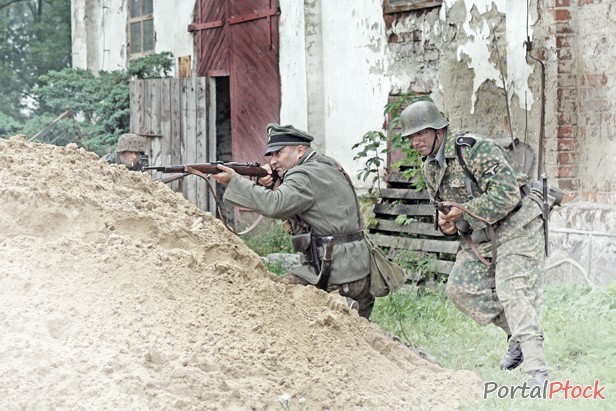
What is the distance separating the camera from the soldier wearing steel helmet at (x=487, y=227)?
6090mm

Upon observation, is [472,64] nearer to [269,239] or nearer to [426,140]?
[269,239]

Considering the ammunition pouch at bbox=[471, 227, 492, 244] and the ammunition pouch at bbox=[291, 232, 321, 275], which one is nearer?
the ammunition pouch at bbox=[471, 227, 492, 244]

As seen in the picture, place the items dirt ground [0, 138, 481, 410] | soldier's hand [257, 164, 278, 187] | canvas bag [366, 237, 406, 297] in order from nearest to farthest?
dirt ground [0, 138, 481, 410]
canvas bag [366, 237, 406, 297]
soldier's hand [257, 164, 278, 187]

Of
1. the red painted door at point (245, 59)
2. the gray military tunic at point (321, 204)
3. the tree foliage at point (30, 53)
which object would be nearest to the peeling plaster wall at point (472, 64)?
the red painted door at point (245, 59)

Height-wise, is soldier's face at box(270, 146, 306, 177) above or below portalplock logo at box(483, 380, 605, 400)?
above

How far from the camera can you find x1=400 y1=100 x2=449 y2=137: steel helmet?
6309 millimetres

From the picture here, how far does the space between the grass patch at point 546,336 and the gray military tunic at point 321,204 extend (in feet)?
3.09

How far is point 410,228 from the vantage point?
10.1 meters

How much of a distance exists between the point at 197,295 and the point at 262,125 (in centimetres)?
838

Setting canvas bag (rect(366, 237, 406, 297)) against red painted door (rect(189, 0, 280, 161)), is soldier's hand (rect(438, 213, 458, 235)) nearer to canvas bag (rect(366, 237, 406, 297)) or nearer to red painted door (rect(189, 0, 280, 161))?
canvas bag (rect(366, 237, 406, 297))

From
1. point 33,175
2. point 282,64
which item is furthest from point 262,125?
point 33,175

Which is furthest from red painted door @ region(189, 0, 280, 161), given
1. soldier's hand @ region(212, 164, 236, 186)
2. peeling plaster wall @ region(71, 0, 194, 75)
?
soldier's hand @ region(212, 164, 236, 186)

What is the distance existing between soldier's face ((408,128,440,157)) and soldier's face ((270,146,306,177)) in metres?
0.87

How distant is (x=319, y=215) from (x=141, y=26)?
33.8 ft
